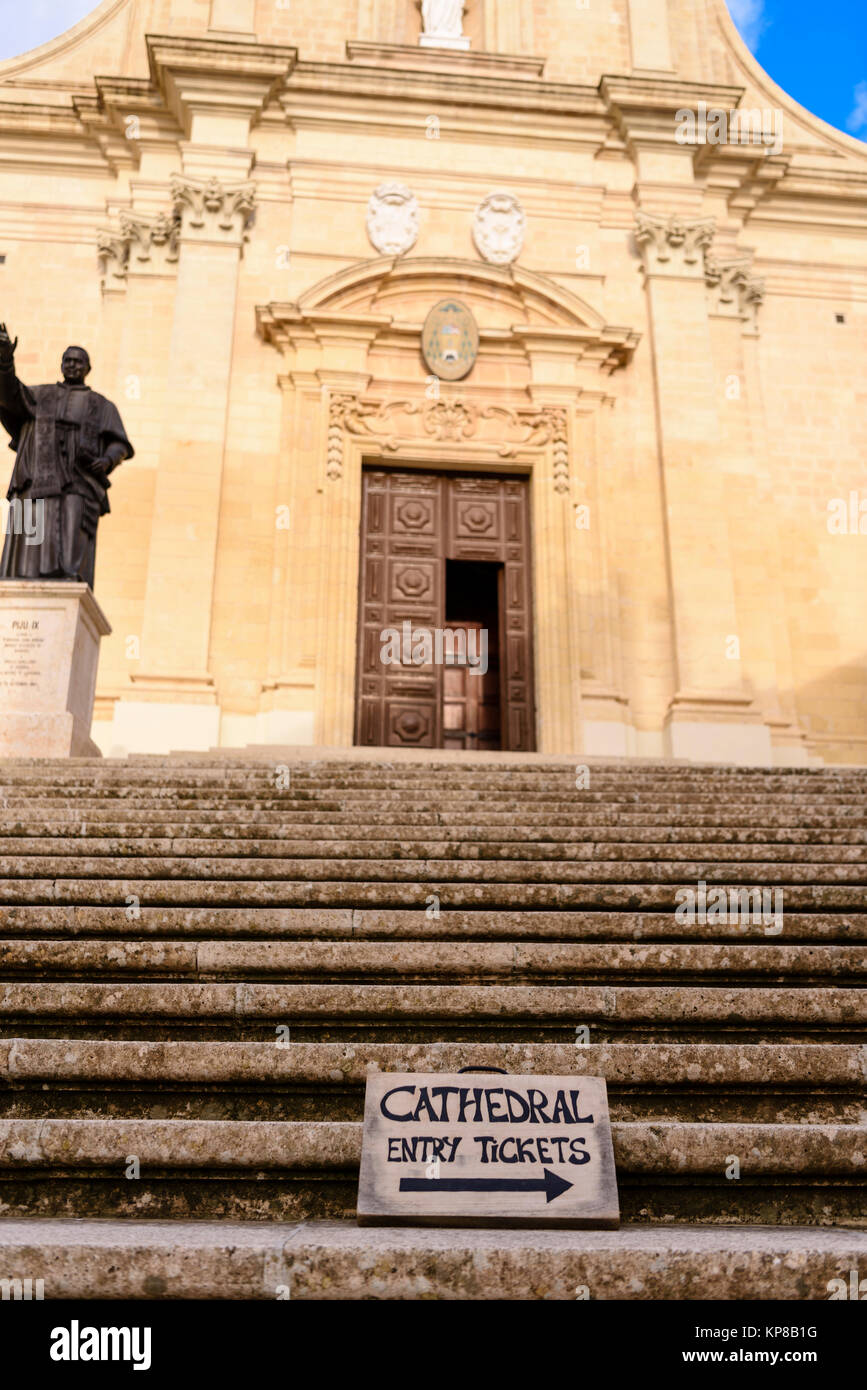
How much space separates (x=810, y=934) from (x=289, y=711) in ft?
26.4

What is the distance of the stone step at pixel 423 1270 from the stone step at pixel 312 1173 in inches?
20.1

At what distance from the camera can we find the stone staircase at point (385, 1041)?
7.58ft

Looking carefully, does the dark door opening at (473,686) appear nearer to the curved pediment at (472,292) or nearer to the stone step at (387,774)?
the curved pediment at (472,292)

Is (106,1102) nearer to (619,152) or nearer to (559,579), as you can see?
(559,579)

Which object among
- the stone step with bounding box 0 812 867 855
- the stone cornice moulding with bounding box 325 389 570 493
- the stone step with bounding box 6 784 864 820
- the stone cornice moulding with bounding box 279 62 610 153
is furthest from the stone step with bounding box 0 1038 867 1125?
the stone cornice moulding with bounding box 279 62 610 153

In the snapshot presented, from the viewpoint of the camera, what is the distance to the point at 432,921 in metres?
4.33

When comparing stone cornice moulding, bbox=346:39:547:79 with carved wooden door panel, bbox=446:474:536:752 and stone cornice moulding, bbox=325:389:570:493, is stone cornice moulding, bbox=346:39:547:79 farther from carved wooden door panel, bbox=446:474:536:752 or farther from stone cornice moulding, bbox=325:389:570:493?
carved wooden door panel, bbox=446:474:536:752

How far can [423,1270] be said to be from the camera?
2.29 metres

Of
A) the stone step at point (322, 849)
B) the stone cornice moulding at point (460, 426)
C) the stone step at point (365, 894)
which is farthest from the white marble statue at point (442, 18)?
the stone step at point (365, 894)

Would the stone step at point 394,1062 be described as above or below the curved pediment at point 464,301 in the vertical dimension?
below

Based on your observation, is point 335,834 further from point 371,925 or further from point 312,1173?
point 312,1173

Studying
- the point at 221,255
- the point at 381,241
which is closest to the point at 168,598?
the point at 221,255

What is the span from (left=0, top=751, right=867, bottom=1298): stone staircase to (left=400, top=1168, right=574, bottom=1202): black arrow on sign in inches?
3.7

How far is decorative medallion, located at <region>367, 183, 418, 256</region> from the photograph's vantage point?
13.5 m
